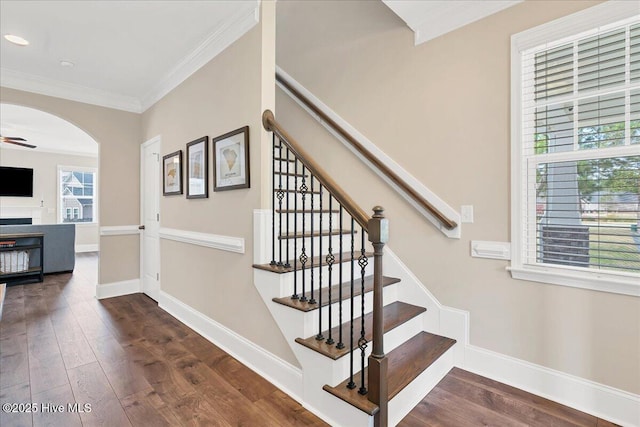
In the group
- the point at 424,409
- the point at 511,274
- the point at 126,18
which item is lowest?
the point at 424,409

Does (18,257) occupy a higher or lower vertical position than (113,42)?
lower

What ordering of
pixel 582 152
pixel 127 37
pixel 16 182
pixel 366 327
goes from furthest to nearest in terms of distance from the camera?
pixel 16 182 < pixel 127 37 < pixel 366 327 < pixel 582 152

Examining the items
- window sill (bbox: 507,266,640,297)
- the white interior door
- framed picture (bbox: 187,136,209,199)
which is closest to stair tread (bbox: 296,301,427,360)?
window sill (bbox: 507,266,640,297)

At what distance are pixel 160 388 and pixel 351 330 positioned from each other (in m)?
1.41

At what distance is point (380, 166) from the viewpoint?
104 inches

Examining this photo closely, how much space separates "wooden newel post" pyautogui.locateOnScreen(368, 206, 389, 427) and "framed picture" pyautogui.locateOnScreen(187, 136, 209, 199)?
6.28ft

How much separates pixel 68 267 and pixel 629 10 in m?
7.76

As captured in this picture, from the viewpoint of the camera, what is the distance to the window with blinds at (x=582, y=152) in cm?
169

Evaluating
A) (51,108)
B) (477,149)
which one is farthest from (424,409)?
(51,108)

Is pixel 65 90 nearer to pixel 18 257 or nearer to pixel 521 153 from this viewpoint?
pixel 18 257

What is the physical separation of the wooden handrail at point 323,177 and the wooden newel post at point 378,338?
2.5 inches

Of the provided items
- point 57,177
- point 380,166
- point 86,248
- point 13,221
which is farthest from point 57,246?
point 380,166

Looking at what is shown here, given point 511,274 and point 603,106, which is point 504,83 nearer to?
point 603,106

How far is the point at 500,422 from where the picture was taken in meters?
1.68
